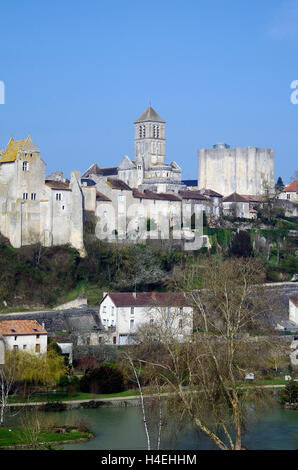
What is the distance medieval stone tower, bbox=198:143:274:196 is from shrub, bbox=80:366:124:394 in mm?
38622

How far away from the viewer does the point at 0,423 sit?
30391mm

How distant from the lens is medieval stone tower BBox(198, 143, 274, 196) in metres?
73.2

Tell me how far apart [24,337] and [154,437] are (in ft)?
34.0

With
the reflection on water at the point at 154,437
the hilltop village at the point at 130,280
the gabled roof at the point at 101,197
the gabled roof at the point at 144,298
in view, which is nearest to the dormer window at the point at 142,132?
the hilltop village at the point at 130,280

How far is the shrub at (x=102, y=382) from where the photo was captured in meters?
35.6

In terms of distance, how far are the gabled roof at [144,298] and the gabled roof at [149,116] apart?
25711 millimetres

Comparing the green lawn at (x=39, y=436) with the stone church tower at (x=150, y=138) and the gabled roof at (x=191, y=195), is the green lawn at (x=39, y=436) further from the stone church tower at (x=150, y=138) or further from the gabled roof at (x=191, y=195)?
the stone church tower at (x=150, y=138)

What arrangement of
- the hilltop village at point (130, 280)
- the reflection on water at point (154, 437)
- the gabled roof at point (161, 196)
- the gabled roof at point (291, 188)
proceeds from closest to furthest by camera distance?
the reflection on water at point (154, 437) < the hilltop village at point (130, 280) < the gabled roof at point (161, 196) < the gabled roof at point (291, 188)

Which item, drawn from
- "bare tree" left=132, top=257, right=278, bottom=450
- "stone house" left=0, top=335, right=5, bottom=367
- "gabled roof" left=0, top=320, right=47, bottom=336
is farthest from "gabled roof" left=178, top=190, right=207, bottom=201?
"bare tree" left=132, top=257, right=278, bottom=450

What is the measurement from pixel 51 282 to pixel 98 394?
1277 centimetres

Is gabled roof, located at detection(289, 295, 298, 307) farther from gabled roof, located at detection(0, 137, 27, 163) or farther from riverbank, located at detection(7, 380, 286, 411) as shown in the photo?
gabled roof, located at detection(0, 137, 27, 163)

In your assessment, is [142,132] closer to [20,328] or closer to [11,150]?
[11,150]
